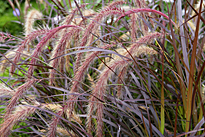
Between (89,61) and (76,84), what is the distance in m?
0.12

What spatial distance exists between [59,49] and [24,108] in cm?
32

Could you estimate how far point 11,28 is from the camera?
436 centimetres

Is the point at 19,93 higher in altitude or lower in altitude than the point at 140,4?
lower

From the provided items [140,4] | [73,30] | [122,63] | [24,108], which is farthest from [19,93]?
[140,4]

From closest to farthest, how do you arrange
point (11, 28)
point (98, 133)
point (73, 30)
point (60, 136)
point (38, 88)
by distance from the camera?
1. point (98, 133)
2. point (73, 30)
3. point (60, 136)
4. point (38, 88)
5. point (11, 28)

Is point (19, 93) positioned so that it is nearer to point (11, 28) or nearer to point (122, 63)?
point (122, 63)

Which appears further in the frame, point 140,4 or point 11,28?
point 11,28

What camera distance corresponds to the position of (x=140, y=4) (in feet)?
3.23

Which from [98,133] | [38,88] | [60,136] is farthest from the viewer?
[38,88]

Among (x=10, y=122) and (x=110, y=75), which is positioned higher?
(x=110, y=75)

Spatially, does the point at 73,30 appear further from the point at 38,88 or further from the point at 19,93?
the point at 38,88

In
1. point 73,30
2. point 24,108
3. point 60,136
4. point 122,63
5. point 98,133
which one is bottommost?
point 60,136

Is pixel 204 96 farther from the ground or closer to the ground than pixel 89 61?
closer to the ground

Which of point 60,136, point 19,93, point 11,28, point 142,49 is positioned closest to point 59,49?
point 19,93
